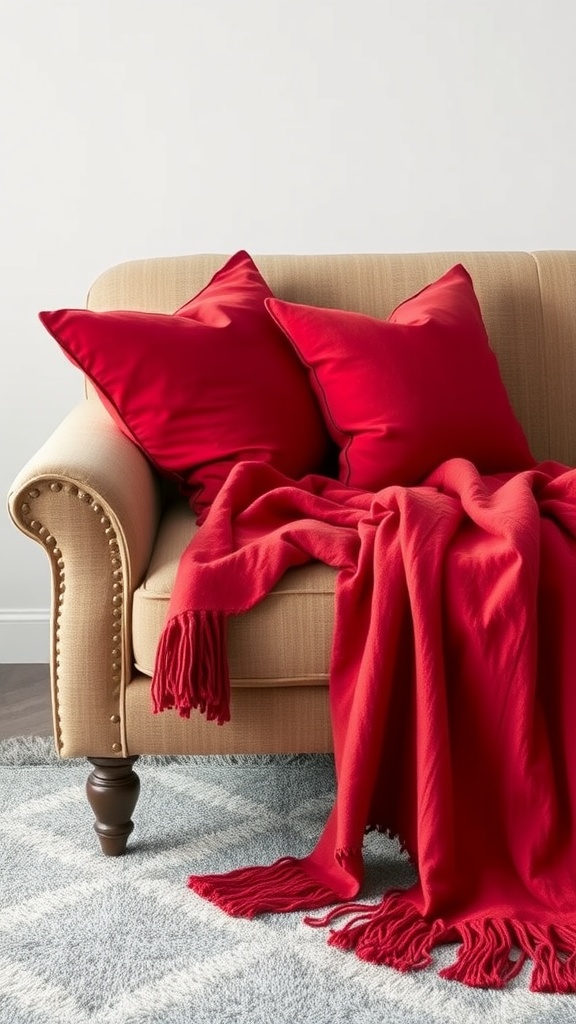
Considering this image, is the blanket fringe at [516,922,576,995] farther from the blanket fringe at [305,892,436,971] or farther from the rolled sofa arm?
the rolled sofa arm

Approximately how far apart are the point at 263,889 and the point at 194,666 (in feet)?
1.13

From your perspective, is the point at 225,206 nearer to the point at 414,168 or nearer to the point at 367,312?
the point at 414,168

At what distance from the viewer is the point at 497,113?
280 cm

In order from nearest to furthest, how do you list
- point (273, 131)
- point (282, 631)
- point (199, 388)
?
point (282, 631) < point (199, 388) < point (273, 131)

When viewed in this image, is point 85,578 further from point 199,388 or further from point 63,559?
point 199,388

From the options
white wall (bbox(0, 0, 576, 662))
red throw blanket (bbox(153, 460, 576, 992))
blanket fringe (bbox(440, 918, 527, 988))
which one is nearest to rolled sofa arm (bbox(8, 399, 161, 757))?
red throw blanket (bbox(153, 460, 576, 992))

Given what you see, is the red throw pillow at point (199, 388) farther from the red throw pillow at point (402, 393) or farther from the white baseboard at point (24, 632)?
the white baseboard at point (24, 632)

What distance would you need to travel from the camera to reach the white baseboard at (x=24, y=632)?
9.83 feet

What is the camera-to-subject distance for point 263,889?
65.1 inches

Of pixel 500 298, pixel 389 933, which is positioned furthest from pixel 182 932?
pixel 500 298

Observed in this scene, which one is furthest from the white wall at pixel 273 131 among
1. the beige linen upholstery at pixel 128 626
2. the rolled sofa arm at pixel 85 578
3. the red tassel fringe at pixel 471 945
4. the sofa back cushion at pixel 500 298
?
the red tassel fringe at pixel 471 945

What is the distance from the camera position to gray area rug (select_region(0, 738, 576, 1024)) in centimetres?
138

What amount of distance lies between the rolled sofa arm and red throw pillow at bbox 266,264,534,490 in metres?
0.50

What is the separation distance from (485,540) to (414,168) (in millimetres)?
1436
